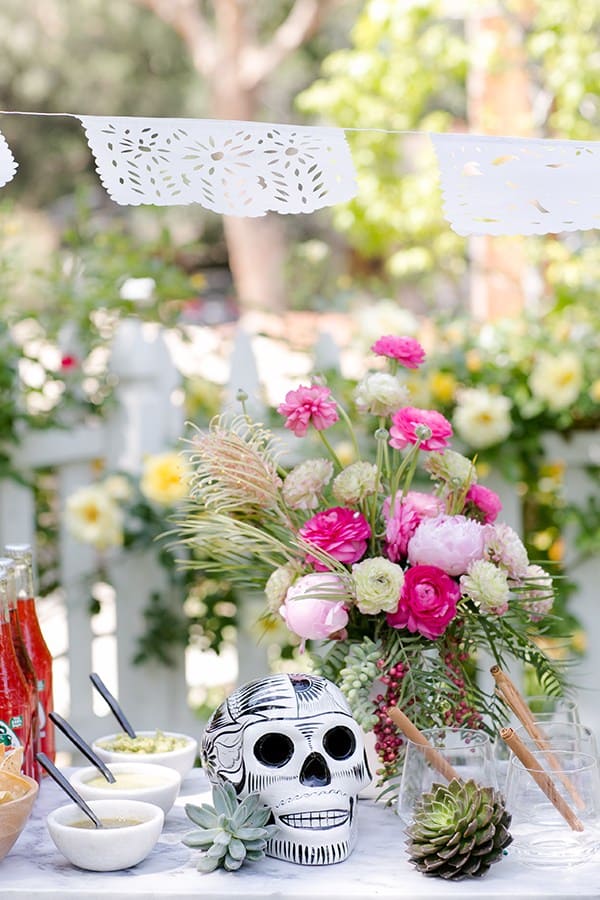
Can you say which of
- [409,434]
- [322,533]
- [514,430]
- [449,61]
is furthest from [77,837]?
[449,61]

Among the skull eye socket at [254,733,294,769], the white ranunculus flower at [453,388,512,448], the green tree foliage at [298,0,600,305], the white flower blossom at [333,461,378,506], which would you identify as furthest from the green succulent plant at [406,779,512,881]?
the green tree foliage at [298,0,600,305]

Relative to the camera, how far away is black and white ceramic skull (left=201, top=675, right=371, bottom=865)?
1.15 meters

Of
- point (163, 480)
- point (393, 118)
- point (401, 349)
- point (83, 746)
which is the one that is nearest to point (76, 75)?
point (393, 118)

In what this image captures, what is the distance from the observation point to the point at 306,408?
138 cm

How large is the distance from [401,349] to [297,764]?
52 centimetres

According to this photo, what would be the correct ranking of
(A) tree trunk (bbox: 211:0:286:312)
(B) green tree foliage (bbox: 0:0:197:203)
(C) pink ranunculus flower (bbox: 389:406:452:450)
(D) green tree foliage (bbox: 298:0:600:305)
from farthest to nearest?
1. (B) green tree foliage (bbox: 0:0:197:203)
2. (A) tree trunk (bbox: 211:0:286:312)
3. (D) green tree foliage (bbox: 298:0:600:305)
4. (C) pink ranunculus flower (bbox: 389:406:452:450)

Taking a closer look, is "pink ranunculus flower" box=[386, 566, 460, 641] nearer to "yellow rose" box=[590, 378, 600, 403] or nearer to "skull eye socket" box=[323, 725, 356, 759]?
"skull eye socket" box=[323, 725, 356, 759]

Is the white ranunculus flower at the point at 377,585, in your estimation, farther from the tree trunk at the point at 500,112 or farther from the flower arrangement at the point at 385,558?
the tree trunk at the point at 500,112

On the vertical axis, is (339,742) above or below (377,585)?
below

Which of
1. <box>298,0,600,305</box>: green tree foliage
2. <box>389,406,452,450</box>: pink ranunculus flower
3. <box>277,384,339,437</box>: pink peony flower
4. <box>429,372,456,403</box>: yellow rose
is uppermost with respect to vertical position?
<box>298,0,600,305</box>: green tree foliage

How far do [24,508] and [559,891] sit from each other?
1.85 metres

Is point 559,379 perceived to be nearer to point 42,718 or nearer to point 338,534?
point 338,534

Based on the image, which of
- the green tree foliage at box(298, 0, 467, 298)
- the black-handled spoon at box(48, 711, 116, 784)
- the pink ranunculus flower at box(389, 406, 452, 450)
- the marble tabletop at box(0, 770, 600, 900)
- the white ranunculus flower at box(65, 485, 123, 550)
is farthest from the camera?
the green tree foliage at box(298, 0, 467, 298)

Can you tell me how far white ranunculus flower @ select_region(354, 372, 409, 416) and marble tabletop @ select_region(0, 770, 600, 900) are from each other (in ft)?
1.65
